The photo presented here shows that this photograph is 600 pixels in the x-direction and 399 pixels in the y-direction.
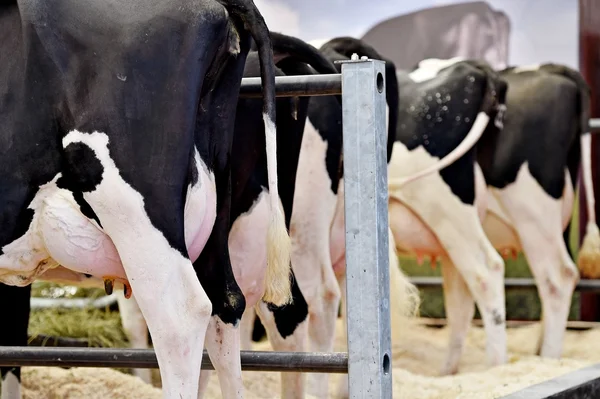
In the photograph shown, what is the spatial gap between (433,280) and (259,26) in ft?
Answer: 16.2

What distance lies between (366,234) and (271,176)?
0.31 m

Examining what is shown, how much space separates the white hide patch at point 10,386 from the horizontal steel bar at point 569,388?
76.5 inches

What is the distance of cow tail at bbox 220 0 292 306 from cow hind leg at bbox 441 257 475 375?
3.68 m

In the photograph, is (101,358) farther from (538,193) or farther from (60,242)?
(538,193)

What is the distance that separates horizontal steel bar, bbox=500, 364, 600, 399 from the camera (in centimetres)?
365

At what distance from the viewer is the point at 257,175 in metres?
3.89

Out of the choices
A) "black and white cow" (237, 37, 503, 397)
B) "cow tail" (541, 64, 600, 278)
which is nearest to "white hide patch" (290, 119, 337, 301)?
"black and white cow" (237, 37, 503, 397)

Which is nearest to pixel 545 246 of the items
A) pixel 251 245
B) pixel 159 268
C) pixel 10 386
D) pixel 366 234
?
pixel 251 245

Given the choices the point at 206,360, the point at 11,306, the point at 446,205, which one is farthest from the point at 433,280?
the point at 206,360

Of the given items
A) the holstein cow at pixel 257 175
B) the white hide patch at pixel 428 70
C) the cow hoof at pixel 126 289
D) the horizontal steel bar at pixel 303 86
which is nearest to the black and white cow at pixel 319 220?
the holstein cow at pixel 257 175

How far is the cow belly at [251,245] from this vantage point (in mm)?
3895

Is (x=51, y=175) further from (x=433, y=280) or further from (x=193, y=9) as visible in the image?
(x=433, y=280)

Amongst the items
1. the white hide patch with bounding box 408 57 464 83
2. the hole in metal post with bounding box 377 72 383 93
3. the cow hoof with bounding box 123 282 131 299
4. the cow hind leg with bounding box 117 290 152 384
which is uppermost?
the white hide patch with bounding box 408 57 464 83

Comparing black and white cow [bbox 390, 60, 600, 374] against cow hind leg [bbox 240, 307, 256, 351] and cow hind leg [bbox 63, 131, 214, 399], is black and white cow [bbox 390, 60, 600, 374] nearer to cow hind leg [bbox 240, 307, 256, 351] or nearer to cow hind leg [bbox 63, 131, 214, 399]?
cow hind leg [bbox 240, 307, 256, 351]
